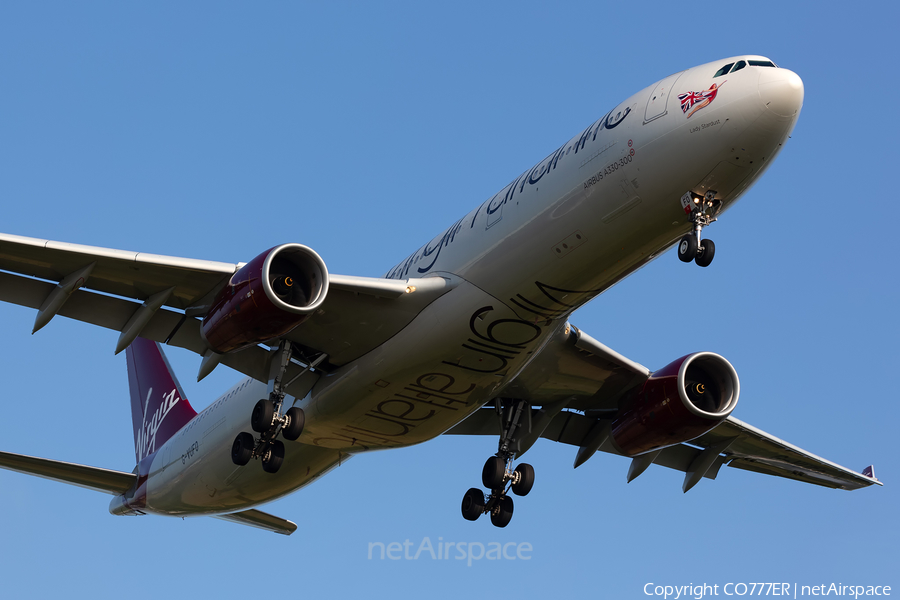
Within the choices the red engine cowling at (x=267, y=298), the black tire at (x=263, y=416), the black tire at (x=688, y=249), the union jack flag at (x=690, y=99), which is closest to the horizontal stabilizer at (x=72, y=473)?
the black tire at (x=263, y=416)

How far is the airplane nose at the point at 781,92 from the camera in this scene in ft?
51.9

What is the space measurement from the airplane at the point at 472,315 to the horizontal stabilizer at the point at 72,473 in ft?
0.19

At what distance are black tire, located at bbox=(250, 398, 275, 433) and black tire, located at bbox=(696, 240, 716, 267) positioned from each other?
8.57 meters

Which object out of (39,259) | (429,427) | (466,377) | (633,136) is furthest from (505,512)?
(39,259)

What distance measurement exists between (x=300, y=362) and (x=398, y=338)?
2635 mm

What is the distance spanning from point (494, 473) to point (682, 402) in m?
4.44

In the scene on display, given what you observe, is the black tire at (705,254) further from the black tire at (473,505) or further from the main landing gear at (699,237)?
the black tire at (473,505)

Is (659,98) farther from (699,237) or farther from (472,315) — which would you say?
(472,315)

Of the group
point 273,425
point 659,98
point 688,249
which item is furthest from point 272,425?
point 659,98

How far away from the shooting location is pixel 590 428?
2556cm

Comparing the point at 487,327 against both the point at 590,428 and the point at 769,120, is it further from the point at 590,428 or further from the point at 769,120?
the point at 590,428

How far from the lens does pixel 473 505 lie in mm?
23062

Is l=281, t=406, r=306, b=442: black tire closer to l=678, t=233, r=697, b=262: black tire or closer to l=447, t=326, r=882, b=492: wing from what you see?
l=447, t=326, r=882, b=492: wing

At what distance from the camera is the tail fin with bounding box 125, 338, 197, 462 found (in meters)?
27.2
